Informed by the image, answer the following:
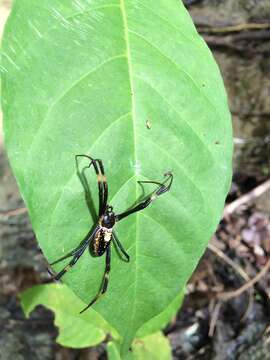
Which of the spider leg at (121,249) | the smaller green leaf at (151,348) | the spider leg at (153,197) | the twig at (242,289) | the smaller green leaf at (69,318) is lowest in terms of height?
the twig at (242,289)

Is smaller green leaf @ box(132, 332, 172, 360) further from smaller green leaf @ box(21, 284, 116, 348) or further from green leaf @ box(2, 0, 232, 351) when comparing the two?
green leaf @ box(2, 0, 232, 351)

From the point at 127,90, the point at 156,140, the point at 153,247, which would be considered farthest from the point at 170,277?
the point at 127,90

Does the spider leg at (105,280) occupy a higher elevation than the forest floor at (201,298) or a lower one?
higher

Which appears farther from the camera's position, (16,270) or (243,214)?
(243,214)

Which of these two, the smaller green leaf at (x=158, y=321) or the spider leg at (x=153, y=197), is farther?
the smaller green leaf at (x=158, y=321)

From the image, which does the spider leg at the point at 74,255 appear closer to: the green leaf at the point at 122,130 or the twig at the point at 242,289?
the green leaf at the point at 122,130

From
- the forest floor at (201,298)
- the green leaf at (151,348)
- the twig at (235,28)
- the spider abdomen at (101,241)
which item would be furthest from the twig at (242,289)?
the spider abdomen at (101,241)

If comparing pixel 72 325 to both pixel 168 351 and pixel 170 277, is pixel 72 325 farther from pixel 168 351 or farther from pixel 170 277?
pixel 170 277

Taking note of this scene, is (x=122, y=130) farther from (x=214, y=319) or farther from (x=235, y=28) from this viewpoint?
(x=214, y=319)
